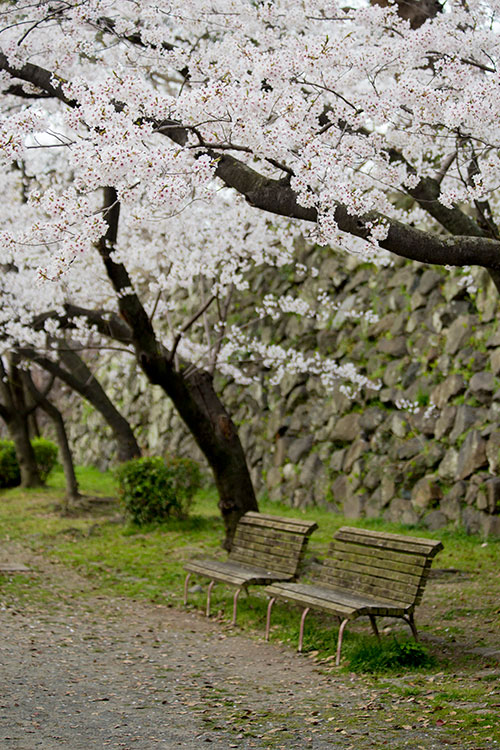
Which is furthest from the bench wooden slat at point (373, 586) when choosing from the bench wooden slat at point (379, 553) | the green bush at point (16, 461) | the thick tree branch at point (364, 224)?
the green bush at point (16, 461)

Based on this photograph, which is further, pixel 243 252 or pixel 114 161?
pixel 243 252

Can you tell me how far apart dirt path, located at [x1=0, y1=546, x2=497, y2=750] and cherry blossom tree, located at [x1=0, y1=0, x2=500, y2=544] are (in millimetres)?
2522

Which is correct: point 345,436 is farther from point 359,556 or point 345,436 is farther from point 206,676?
point 206,676

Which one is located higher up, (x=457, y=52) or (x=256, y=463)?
(x=457, y=52)

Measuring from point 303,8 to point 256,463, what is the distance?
828cm

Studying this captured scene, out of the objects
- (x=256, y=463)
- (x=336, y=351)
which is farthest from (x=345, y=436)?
(x=256, y=463)

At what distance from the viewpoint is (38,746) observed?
11.9 feet

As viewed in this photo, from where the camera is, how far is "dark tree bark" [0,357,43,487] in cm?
1598

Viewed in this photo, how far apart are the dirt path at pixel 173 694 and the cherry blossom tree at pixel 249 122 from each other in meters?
2.52

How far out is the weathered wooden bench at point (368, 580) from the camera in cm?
511

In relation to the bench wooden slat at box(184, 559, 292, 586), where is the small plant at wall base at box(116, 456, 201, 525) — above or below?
above

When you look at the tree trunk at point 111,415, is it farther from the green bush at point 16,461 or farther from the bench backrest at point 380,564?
the bench backrest at point 380,564

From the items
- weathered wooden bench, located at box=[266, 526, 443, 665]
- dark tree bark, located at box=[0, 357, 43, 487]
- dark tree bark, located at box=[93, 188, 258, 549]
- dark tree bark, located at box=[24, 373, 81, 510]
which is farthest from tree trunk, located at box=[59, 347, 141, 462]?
weathered wooden bench, located at box=[266, 526, 443, 665]

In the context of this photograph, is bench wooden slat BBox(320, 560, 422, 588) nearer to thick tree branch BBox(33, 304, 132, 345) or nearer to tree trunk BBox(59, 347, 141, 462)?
thick tree branch BBox(33, 304, 132, 345)
